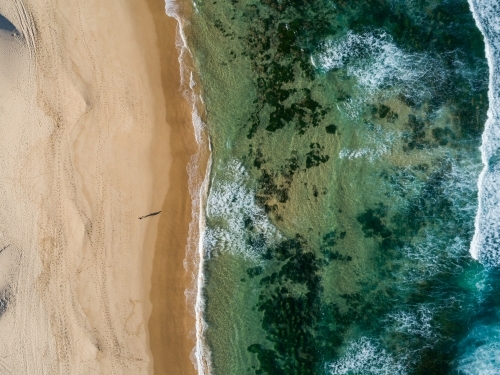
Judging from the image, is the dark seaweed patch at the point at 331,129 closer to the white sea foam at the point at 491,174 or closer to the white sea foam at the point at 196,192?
the white sea foam at the point at 196,192

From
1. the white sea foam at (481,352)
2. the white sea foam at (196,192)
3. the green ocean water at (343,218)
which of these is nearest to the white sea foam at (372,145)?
the green ocean water at (343,218)

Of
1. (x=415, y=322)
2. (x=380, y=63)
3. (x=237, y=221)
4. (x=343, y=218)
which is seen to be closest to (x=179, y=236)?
(x=237, y=221)

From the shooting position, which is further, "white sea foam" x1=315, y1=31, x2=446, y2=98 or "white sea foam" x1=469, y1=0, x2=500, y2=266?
"white sea foam" x1=315, y1=31, x2=446, y2=98

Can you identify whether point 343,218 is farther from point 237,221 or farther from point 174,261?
point 174,261

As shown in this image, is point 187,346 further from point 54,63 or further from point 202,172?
point 54,63

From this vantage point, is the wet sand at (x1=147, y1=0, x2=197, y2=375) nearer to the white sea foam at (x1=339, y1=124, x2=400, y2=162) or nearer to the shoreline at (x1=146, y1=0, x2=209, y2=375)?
the shoreline at (x1=146, y1=0, x2=209, y2=375)

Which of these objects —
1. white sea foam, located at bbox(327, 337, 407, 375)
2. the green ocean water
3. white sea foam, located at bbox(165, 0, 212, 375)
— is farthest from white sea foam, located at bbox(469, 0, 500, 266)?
white sea foam, located at bbox(165, 0, 212, 375)

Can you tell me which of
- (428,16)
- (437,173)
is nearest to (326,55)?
(428,16)
